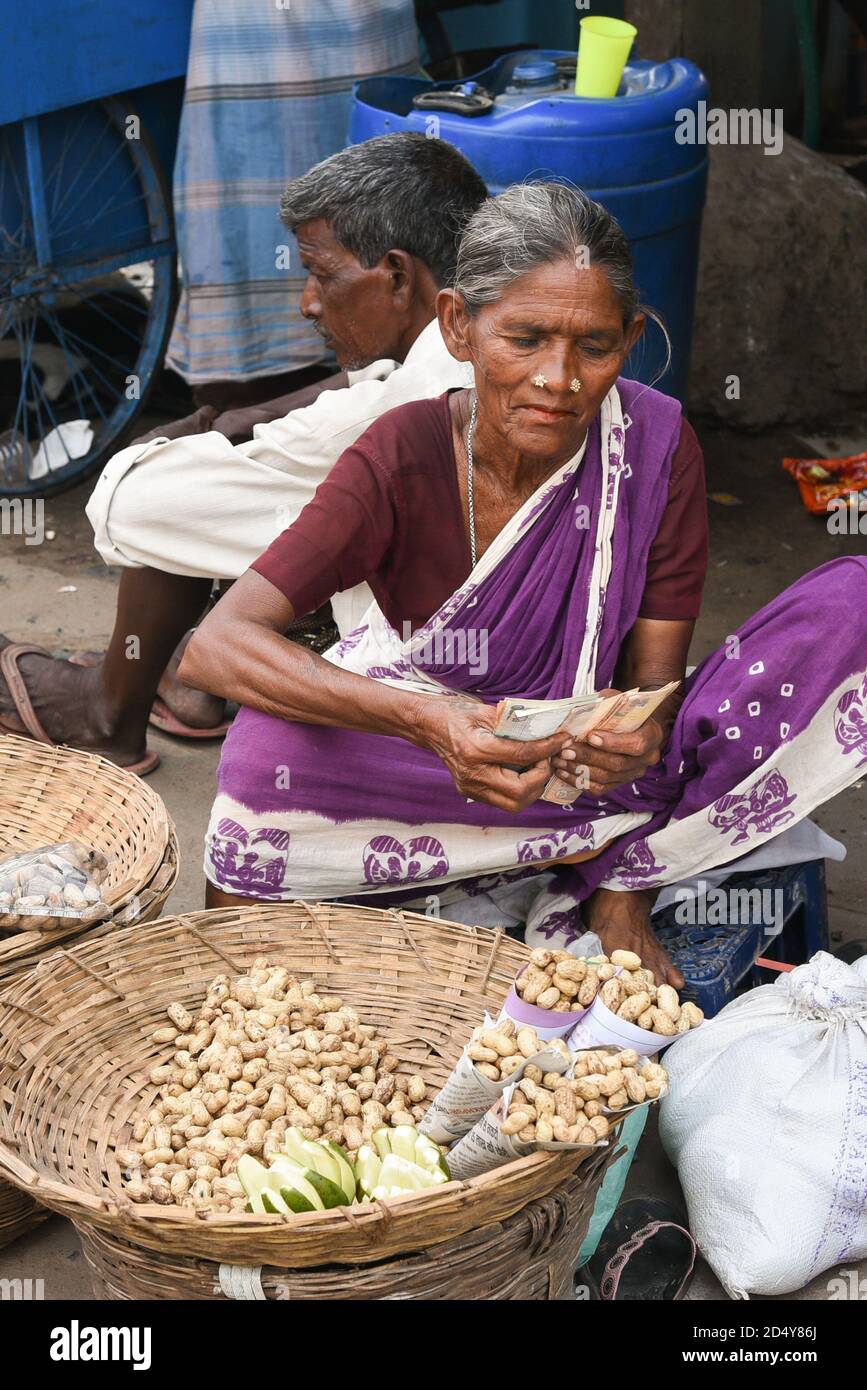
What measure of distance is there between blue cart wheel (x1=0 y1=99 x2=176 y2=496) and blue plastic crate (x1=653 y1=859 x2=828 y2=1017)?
9.06ft

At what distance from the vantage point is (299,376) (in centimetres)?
493

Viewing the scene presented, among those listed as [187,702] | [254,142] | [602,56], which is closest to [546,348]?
[187,702]

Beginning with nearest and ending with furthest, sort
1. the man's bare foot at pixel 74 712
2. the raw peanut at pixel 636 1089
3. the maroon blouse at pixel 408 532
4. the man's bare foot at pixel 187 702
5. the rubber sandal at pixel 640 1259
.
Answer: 1. the raw peanut at pixel 636 1089
2. the rubber sandal at pixel 640 1259
3. the maroon blouse at pixel 408 532
4. the man's bare foot at pixel 74 712
5. the man's bare foot at pixel 187 702

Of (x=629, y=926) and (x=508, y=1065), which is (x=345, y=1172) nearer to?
(x=508, y=1065)

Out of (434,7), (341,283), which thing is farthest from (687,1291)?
(434,7)

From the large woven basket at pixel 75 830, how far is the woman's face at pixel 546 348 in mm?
857

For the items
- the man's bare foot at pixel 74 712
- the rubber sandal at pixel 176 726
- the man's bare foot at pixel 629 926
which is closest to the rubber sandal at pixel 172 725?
the rubber sandal at pixel 176 726

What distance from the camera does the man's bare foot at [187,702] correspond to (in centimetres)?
368

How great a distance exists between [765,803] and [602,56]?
2.13 m

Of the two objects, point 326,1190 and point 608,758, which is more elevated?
point 608,758

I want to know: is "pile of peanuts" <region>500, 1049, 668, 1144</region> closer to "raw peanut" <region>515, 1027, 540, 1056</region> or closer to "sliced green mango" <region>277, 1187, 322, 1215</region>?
"raw peanut" <region>515, 1027, 540, 1056</region>

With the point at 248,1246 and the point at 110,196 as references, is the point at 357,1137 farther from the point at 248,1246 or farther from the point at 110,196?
the point at 110,196

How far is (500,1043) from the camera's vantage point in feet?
6.16

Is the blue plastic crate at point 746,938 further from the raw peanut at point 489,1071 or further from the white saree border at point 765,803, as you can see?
the raw peanut at point 489,1071
